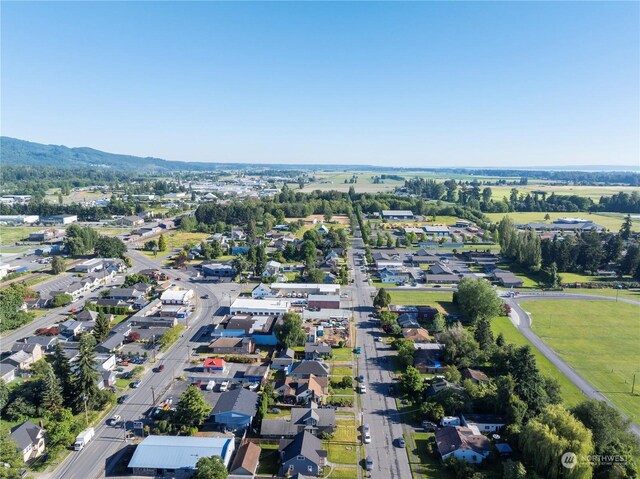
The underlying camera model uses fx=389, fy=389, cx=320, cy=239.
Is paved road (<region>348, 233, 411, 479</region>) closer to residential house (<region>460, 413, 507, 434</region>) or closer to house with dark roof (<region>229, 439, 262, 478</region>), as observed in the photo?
residential house (<region>460, 413, 507, 434</region>)

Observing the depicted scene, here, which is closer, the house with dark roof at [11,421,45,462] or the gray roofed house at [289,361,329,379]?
the house with dark roof at [11,421,45,462]

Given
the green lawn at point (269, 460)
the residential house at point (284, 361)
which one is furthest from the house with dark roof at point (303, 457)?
the residential house at point (284, 361)

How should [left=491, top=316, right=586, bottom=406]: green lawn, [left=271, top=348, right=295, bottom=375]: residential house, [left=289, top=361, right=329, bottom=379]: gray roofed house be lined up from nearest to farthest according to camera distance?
[left=491, top=316, right=586, bottom=406]: green lawn < [left=289, top=361, right=329, bottom=379]: gray roofed house < [left=271, top=348, right=295, bottom=375]: residential house

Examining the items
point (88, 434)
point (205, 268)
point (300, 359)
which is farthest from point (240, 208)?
point (88, 434)

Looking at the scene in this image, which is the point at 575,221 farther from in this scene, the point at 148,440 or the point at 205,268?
the point at 148,440

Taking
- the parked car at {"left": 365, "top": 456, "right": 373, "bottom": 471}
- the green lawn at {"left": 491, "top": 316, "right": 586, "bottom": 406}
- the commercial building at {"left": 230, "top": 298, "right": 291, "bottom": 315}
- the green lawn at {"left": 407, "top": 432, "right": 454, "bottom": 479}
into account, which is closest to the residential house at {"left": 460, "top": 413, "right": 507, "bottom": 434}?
the green lawn at {"left": 407, "top": 432, "right": 454, "bottom": 479}

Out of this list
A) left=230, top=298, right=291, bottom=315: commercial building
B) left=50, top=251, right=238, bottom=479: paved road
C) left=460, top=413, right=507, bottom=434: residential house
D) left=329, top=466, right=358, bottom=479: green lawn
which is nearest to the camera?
left=329, top=466, right=358, bottom=479: green lawn
